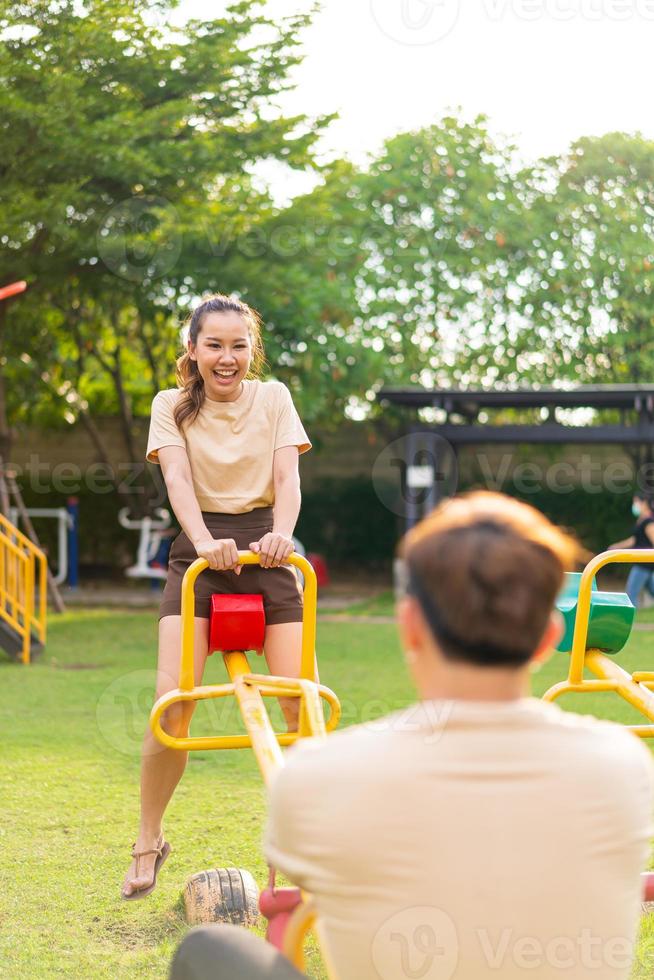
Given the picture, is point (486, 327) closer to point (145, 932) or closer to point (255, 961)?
point (145, 932)

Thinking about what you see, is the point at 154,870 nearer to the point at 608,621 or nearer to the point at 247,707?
the point at 247,707

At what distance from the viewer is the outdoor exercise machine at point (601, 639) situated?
334 centimetres

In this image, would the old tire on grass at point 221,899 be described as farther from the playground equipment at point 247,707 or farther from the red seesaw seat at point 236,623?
the red seesaw seat at point 236,623

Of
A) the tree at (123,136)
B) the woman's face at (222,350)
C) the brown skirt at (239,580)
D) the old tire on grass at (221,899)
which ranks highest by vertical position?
the tree at (123,136)

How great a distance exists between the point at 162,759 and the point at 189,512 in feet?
2.47

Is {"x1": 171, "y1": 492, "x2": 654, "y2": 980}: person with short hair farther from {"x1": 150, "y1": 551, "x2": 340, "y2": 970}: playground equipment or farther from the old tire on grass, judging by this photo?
the old tire on grass

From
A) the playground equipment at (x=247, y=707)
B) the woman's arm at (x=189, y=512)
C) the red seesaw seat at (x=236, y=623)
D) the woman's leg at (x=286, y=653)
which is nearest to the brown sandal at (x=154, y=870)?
the playground equipment at (x=247, y=707)

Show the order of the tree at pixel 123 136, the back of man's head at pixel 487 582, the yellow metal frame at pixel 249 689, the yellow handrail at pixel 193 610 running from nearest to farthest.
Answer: the back of man's head at pixel 487 582 < the yellow metal frame at pixel 249 689 < the yellow handrail at pixel 193 610 < the tree at pixel 123 136

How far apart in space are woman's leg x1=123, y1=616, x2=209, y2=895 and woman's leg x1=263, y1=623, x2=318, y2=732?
0.20 metres

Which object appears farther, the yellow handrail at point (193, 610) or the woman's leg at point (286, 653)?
the woman's leg at point (286, 653)

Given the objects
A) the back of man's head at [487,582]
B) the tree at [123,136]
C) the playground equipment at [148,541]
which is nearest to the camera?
the back of man's head at [487,582]

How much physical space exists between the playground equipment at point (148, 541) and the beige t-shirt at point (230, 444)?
10.1 metres

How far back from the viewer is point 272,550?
332 centimetres

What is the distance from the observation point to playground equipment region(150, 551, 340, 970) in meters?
2.44
